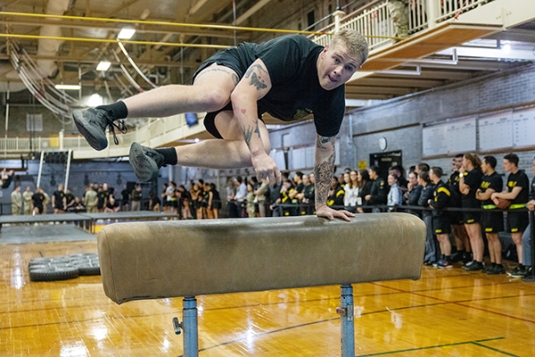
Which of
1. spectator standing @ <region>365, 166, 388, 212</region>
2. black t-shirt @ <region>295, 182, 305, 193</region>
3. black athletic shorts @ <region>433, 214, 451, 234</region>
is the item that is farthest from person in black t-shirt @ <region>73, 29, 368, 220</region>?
black t-shirt @ <region>295, 182, 305, 193</region>

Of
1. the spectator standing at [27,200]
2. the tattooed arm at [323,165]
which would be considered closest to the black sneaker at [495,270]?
the tattooed arm at [323,165]

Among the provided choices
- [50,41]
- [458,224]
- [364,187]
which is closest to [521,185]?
[458,224]

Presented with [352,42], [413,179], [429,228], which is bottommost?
[429,228]

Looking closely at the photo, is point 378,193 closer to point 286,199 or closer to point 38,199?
point 286,199

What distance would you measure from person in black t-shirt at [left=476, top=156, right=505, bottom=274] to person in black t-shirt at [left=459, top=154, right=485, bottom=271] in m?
0.16

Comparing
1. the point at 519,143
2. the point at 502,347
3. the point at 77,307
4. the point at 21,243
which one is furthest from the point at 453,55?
the point at 21,243

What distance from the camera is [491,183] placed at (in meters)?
8.05

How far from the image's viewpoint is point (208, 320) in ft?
17.7

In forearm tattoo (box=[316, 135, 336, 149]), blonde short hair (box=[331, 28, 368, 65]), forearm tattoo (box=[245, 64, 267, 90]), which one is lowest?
forearm tattoo (box=[316, 135, 336, 149])

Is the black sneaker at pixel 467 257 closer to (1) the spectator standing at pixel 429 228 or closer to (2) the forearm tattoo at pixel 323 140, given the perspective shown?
(1) the spectator standing at pixel 429 228

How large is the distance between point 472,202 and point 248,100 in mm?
6577

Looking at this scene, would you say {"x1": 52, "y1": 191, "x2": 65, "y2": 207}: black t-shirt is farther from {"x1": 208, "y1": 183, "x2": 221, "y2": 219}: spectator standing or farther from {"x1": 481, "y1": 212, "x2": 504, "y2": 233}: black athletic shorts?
{"x1": 481, "y1": 212, "x2": 504, "y2": 233}: black athletic shorts

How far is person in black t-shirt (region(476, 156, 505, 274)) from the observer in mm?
8008

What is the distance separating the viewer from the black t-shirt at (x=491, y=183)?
26.2ft
